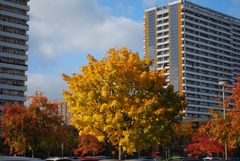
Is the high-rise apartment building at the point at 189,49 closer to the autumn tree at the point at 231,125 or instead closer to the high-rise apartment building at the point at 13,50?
the high-rise apartment building at the point at 13,50

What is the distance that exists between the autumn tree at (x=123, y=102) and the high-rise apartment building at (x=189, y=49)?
14216 centimetres

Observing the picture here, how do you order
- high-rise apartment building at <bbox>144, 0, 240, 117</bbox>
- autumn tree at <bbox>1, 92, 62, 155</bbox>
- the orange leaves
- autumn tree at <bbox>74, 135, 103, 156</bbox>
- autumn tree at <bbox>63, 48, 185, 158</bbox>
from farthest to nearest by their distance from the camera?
1. high-rise apartment building at <bbox>144, 0, 240, 117</bbox>
2. autumn tree at <bbox>74, 135, 103, 156</bbox>
3. autumn tree at <bbox>1, 92, 62, 155</bbox>
4. the orange leaves
5. autumn tree at <bbox>63, 48, 185, 158</bbox>

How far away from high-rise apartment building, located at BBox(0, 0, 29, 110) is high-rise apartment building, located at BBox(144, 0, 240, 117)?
6950cm

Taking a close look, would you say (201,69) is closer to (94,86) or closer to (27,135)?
(27,135)

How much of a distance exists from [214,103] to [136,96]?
15975 centimetres

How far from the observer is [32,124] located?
5031 centimetres

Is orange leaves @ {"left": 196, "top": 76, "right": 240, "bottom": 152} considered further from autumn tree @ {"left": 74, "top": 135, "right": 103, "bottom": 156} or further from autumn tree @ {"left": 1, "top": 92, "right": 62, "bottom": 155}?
autumn tree @ {"left": 74, "top": 135, "right": 103, "bottom": 156}

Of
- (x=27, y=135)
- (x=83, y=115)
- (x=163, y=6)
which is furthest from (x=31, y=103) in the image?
(x=163, y=6)

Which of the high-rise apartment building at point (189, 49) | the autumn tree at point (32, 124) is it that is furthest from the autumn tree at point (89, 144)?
the high-rise apartment building at point (189, 49)

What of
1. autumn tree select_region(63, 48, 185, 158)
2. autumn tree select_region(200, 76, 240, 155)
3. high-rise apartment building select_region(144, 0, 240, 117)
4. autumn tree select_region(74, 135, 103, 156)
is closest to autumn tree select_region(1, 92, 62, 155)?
autumn tree select_region(63, 48, 185, 158)

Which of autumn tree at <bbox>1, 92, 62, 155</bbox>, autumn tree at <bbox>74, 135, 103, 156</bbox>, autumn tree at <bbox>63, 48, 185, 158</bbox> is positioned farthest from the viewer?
autumn tree at <bbox>74, 135, 103, 156</bbox>

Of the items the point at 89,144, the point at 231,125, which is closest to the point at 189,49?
the point at 89,144

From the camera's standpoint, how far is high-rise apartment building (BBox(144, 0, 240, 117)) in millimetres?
180500

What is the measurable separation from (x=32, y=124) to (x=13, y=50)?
72046 mm
